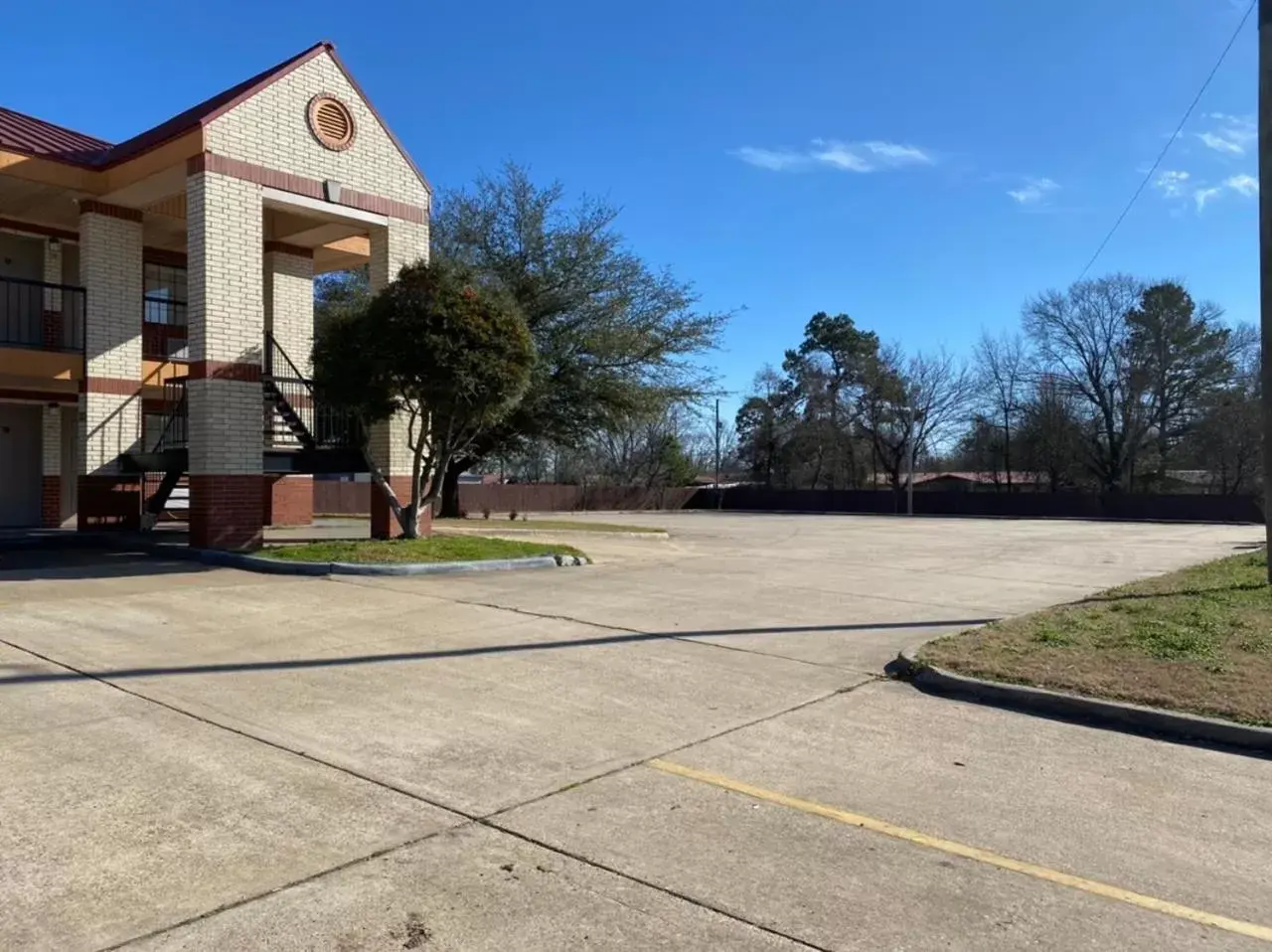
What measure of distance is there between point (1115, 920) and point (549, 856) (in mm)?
2276

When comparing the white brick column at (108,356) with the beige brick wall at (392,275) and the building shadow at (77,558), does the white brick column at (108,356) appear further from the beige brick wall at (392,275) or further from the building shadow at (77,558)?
the beige brick wall at (392,275)

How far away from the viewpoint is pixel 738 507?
63.8 m

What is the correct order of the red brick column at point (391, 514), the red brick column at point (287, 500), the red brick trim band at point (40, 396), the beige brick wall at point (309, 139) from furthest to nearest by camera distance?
the red brick column at point (287, 500), the red brick trim band at point (40, 396), the red brick column at point (391, 514), the beige brick wall at point (309, 139)

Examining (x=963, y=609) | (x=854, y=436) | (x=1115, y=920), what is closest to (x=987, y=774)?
(x=1115, y=920)

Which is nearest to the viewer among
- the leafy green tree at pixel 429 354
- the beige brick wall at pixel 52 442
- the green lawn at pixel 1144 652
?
the green lawn at pixel 1144 652

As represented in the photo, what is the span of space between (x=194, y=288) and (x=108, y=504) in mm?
5757

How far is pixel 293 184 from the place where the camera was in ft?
53.2

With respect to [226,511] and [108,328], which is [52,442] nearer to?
[108,328]

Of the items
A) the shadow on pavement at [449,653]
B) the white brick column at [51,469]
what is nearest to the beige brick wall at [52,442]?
the white brick column at [51,469]

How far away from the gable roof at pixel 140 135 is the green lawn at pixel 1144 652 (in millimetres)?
13661

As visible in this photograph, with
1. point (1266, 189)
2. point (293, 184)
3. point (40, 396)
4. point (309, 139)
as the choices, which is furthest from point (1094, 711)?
point (40, 396)

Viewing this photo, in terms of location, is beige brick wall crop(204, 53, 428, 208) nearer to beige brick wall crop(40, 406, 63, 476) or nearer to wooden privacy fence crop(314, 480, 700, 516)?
beige brick wall crop(40, 406, 63, 476)

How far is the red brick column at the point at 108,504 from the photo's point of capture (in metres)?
18.1

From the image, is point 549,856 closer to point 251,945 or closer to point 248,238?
point 251,945
